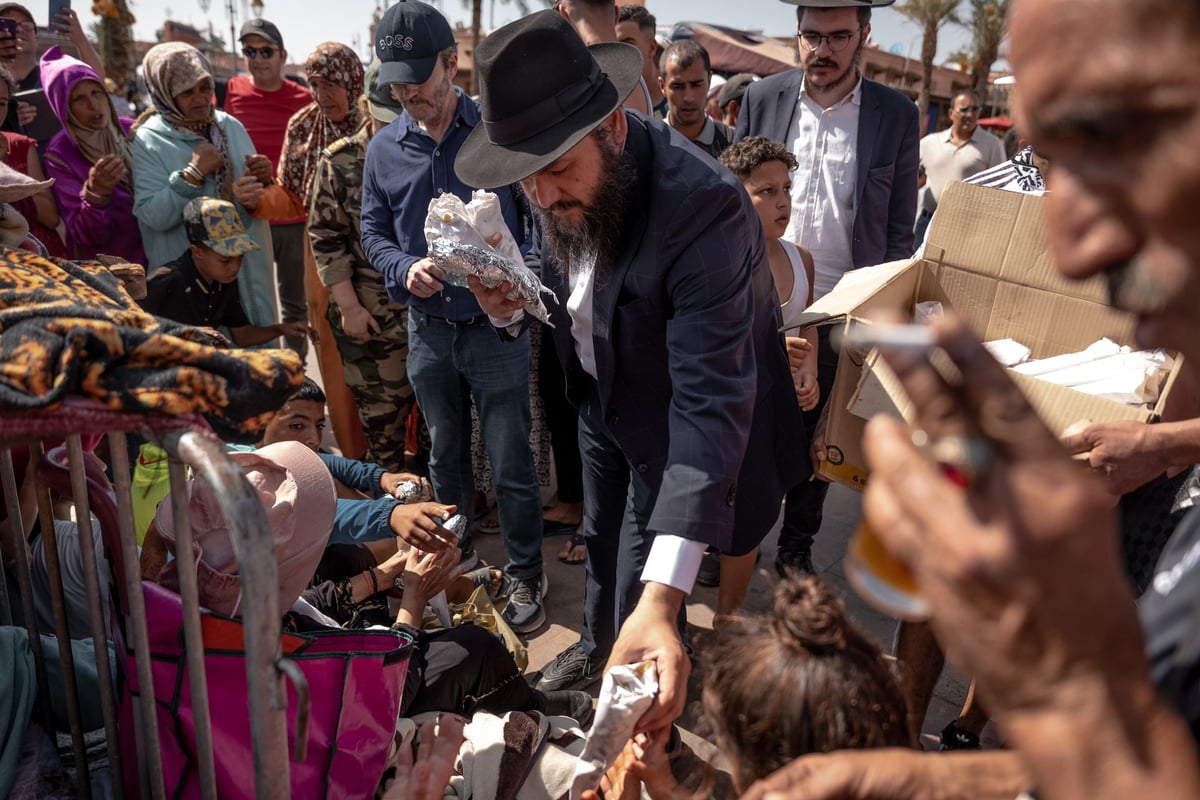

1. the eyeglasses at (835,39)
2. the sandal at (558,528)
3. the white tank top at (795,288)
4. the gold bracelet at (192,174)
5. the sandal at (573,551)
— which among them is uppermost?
the eyeglasses at (835,39)

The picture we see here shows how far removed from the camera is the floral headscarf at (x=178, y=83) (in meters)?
3.91

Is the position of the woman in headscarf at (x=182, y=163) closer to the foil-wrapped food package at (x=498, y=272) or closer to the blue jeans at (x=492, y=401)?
the blue jeans at (x=492, y=401)

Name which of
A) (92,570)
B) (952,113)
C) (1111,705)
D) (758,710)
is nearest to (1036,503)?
(1111,705)

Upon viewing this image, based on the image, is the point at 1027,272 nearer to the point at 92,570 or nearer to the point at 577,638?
the point at 577,638

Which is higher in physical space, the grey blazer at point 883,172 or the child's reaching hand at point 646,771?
the grey blazer at point 883,172

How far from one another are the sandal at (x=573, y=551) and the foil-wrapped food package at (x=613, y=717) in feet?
7.36

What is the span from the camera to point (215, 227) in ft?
12.3

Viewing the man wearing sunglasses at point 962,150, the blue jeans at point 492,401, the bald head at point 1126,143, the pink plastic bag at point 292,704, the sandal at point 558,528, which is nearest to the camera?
the bald head at point 1126,143

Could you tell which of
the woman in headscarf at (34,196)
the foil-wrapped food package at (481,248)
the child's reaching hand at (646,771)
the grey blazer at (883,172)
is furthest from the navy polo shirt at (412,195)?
the child's reaching hand at (646,771)

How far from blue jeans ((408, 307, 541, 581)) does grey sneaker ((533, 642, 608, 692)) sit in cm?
57

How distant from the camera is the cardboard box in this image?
8.32ft

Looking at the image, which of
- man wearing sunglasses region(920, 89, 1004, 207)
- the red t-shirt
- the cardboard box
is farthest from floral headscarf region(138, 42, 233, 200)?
man wearing sunglasses region(920, 89, 1004, 207)

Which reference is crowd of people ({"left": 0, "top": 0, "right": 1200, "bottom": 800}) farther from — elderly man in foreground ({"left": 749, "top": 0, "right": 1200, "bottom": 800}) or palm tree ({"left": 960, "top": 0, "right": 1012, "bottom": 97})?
palm tree ({"left": 960, "top": 0, "right": 1012, "bottom": 97})

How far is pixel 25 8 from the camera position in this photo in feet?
15.7
